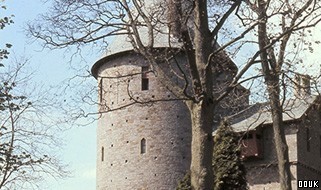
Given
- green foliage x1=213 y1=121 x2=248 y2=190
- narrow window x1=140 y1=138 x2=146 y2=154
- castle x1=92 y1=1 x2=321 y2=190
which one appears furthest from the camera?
narrow window x1=140 y1=138 x2=146 y2=154

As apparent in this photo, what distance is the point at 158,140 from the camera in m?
33.0

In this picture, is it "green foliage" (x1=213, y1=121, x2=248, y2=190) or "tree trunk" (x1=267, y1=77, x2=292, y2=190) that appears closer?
"tree trunk" (x1=267, y1=77, x2=292, y2=190)

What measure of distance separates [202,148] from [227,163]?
15.1m

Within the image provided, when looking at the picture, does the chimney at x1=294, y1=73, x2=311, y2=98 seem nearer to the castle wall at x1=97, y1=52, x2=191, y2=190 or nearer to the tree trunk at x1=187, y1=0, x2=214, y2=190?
the tree trunk at x1=187, y1=0, x2=214, y2=190

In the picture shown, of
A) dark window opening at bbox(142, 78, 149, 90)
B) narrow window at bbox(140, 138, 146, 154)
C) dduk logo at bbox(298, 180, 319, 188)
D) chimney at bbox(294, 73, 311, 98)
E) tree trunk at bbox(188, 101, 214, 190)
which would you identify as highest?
dark window opening at bbox(142, 78, 149, 90)

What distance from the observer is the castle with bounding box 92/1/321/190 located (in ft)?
104

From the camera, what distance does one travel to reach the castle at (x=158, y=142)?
31734 millimetres

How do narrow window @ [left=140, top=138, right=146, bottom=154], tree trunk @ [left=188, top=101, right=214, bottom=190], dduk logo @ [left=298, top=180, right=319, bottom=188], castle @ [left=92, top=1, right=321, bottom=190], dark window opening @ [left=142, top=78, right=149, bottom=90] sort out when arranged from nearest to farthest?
tree trunk @ [left=188, top=101, right=214, bottom=190]
dduk logo @ [left=298, top=180, right=319, bottom=188]
castle @ [left=92, top=1, right=321, bottom=190]
narrow window @ [left=140, top=138, right=146, bottom=154]
dark window opening @ [left=142, top=78, right=149, bottom=90]

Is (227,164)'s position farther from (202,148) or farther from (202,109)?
(202,148)

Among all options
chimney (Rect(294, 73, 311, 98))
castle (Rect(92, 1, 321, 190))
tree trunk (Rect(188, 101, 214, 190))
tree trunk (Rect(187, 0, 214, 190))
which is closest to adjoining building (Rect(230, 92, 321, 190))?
castle (Rect(92, 1, 321, 190))

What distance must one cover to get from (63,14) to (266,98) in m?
5.72

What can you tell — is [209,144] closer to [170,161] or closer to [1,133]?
[1,133]

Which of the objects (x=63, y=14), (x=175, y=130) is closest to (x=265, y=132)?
(x=175, y=130)

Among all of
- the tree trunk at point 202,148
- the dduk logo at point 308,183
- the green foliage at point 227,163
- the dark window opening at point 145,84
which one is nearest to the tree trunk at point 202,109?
the tree trunk at point 202,148
